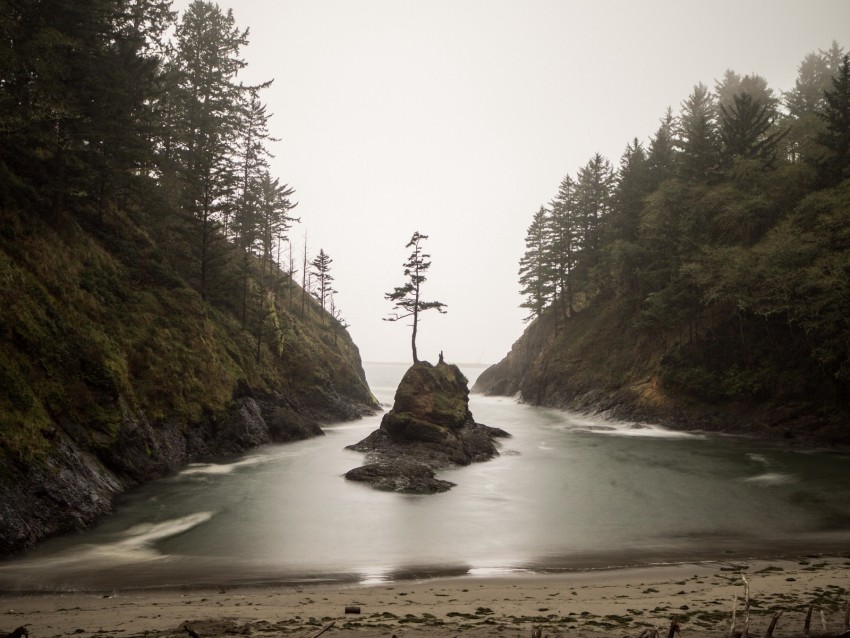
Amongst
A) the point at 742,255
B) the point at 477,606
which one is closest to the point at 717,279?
the point at 742,255

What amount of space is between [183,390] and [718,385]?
35393 mm

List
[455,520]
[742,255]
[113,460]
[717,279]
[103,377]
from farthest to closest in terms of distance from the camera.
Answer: [717,279] < [742,255] < [103,377] < [113,460] < [455,520]

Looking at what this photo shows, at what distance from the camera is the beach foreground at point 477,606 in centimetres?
728

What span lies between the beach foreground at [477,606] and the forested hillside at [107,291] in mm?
5004

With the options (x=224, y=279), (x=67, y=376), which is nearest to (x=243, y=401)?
(x=224, y=279)

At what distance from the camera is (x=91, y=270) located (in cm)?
2191

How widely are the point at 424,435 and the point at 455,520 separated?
36.9 ft

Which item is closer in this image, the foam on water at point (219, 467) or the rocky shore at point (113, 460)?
the rocky shore at point (113, 460)

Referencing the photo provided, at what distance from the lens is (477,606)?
8.77 m

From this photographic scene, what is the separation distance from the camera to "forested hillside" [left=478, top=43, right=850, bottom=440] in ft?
94.7

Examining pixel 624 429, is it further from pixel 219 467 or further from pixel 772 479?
pixel 219 467

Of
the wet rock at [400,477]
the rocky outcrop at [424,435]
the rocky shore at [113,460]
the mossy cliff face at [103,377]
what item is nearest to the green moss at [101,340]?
the mossy cliff face at [103,377]

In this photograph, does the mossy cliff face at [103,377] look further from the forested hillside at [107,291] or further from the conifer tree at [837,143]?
the conifer tree at [837,143]

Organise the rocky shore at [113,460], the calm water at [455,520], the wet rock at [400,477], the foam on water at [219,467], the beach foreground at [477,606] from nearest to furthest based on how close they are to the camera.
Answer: the beach foreground at [477,606], the calm water at [455,520], the rocky shore at [113,460], the wet rock at [400,477], the foam on water at [219,467]
